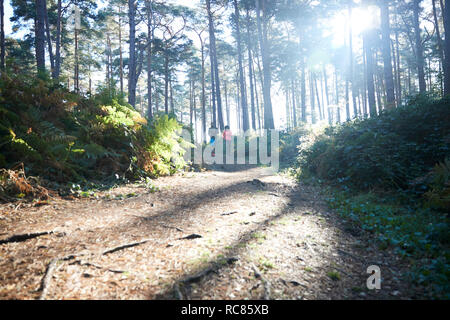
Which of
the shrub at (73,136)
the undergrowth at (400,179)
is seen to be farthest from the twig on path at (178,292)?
the shrub at (73,136)

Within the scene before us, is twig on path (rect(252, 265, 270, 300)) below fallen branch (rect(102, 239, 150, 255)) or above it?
below

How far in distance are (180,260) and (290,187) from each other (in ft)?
15.9

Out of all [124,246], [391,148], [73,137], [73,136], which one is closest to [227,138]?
[391,148]

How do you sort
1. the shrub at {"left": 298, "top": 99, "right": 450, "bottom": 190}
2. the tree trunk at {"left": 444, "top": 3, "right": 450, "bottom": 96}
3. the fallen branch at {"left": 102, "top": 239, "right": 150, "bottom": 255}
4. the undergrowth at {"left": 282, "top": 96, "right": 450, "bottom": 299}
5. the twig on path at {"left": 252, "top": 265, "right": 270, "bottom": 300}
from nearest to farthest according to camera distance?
the twig on path at {"left": 252, "top": 265, "right": 270, "bottom": 300} → the fallen branch at {"left": 102, "top": 239, "right": 150, "bottom": 255} → the undergrowth at {"left": 282, "top": 96, "right": 450, "bottom": 299} → the shrub at {"left": 298, "top": 99, "right": 450, "bottom": 190} → the tree trunk at {"left": 444, "top": 3, "right": 450, "bottom": 96}

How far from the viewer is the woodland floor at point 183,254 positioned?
1.91 m

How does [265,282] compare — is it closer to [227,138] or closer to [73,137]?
[73,137]

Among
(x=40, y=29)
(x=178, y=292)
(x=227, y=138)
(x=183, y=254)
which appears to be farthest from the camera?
(x=227, y=138)

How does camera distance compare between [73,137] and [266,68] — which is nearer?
[73,137]

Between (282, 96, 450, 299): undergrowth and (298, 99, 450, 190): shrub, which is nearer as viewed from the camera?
(282, 96, 450, 299): undergrowth

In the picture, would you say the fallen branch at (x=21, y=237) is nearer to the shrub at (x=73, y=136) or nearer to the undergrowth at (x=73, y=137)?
the undergrowth at (x=73, y=137)

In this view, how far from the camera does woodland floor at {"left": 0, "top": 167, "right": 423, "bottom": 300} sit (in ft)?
6.27

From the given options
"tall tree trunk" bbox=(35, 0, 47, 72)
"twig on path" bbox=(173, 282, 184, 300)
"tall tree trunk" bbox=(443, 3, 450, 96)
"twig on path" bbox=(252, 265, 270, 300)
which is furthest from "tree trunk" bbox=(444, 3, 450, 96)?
"tall tree trunk" bbox=(35, 0, 47, 72)

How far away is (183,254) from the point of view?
98.7 inches

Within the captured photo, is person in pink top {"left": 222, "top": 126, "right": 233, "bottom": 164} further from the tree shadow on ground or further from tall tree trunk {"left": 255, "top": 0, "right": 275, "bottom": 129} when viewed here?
the tree shadow on ground
